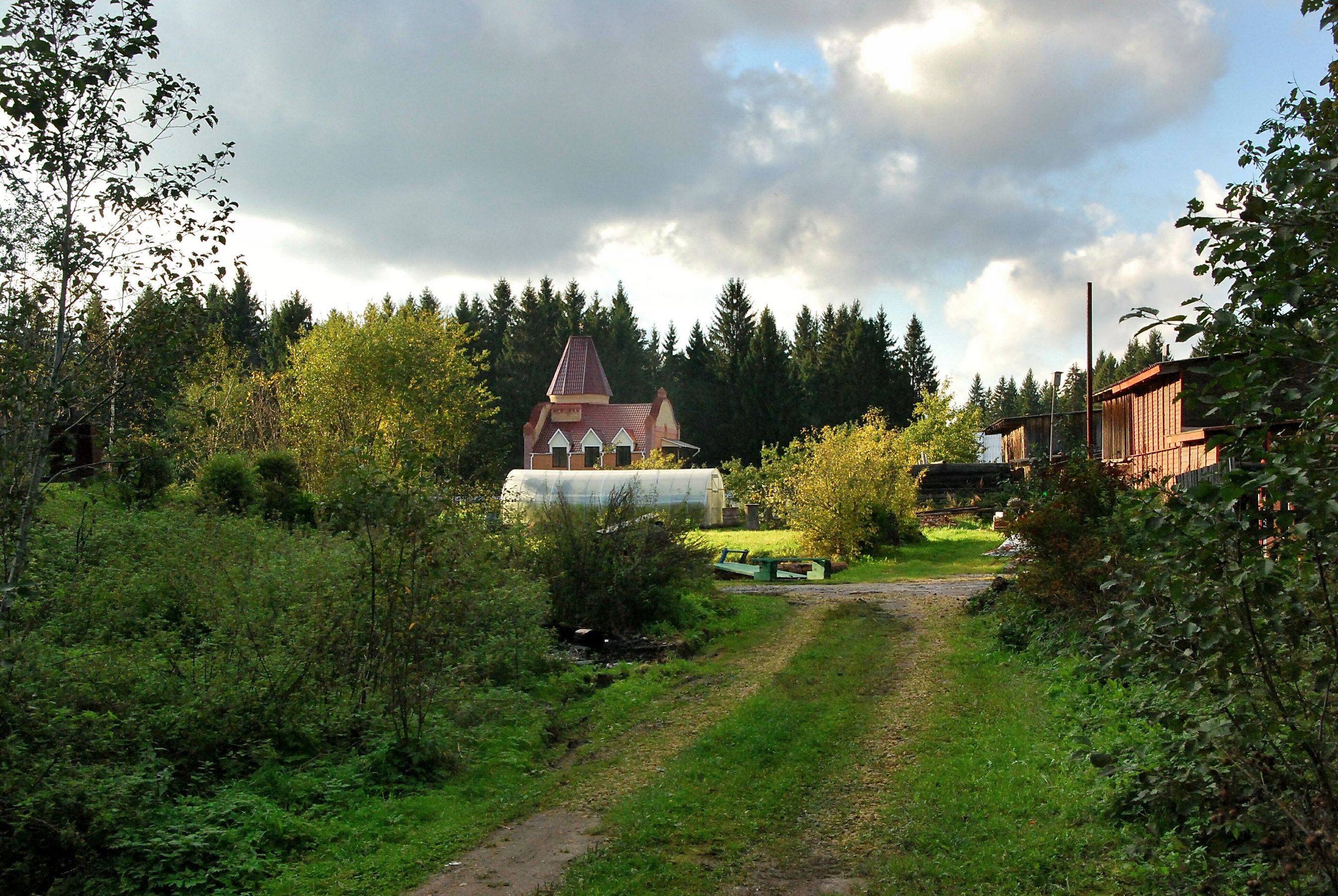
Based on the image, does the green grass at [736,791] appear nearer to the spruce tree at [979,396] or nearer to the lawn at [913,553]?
the lawn at [913,553]

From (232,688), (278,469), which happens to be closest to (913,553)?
(278,469)

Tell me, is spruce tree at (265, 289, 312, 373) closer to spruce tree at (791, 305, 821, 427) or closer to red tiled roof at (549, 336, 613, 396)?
red tiled roof at (549, 336, 613, 396)

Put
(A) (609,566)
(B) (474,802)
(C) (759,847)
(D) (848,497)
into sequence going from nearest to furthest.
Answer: (C) (759,847) < (B) (474,802) < (A) (609,566) < (D) (848,497)

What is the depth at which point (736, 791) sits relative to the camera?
7129 mm

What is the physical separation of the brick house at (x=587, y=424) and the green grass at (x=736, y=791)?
40460mm

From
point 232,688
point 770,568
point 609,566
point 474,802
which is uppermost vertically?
point 609,566

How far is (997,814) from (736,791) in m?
1.80

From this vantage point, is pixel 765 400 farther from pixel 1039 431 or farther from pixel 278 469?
pixel 278 469

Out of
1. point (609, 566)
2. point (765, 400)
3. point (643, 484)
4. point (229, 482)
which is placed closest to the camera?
point (609, 566)

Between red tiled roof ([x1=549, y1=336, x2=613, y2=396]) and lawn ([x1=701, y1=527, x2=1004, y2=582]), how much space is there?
77.5 ft

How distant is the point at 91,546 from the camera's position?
38.7 ft

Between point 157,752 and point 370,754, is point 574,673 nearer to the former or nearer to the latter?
point 370,754

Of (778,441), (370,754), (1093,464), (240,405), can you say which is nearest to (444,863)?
(370,754)

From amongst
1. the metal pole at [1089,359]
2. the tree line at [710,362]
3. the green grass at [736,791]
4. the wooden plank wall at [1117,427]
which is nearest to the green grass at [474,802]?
the green grass at [736,791]
